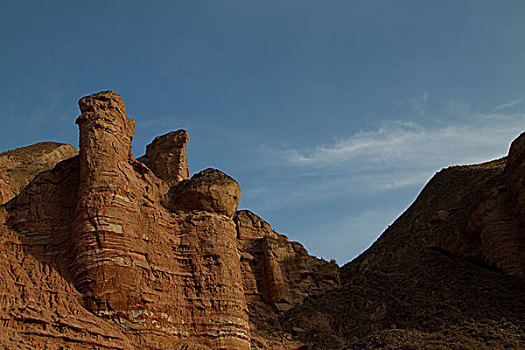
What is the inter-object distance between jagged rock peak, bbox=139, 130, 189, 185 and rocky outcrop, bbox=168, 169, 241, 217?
9.63m

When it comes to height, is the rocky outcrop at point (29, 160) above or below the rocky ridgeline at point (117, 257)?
above

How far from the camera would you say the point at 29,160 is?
71125mm

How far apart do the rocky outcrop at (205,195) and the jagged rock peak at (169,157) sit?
963 cm

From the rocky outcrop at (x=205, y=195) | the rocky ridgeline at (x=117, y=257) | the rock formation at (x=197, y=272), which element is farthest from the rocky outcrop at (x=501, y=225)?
the rocky outcrop at (x=205, y=195)

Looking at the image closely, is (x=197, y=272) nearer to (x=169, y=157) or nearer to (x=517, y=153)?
(x=169, y=157)

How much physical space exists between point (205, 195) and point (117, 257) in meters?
7.63

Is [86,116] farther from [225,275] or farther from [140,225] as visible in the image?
[225,275]

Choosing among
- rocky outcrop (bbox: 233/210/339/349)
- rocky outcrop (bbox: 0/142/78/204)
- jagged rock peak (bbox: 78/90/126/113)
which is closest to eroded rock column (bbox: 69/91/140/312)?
jagged rock peak (bbox: 78/90/126/113)

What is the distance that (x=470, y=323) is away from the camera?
37688mm

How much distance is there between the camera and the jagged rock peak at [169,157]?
153ft

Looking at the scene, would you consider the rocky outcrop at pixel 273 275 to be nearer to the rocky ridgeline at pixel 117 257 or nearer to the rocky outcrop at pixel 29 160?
the rocky ridgeline at pixel 117 257

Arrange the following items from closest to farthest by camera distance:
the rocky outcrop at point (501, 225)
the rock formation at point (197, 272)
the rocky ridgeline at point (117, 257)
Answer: the rocky ridgeline at point (117, 257) < the rock formation at point (197, 272) < the rocky outcrop at point (501, 225)

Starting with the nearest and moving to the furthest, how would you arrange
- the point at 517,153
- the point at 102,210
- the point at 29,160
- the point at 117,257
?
the point at 117,257 < the point at 102,210 < the point at 517,153 < the point at 29,160

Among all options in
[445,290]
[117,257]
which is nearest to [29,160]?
[117,257]
